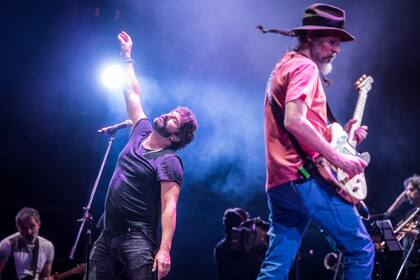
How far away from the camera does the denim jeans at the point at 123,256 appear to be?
148 inches

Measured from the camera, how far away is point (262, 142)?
9.87 metres

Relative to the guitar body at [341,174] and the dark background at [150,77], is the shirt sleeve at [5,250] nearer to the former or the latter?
the dark background at [150,77]

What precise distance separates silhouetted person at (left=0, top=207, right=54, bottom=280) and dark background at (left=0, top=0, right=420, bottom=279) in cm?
100

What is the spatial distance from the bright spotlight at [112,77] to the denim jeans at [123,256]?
476 cm

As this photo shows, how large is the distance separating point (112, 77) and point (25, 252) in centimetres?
313

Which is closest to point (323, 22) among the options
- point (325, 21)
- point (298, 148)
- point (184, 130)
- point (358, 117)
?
point (325, 21)

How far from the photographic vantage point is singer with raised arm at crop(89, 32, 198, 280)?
379 cm

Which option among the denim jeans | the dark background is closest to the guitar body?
the denim jeans

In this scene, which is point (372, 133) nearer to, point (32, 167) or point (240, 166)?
point (240, 166)

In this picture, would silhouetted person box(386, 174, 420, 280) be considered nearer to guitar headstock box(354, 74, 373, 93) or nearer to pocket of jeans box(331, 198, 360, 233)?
guitar headstock box(354, 74, 373, 93)

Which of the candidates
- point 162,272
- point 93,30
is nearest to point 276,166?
point 162,272

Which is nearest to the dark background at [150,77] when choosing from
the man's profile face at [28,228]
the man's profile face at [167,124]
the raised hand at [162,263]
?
the man's profile face at [28,228]

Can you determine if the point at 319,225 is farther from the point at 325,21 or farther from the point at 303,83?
the point at 325,21

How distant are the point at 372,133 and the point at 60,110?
5836mm
